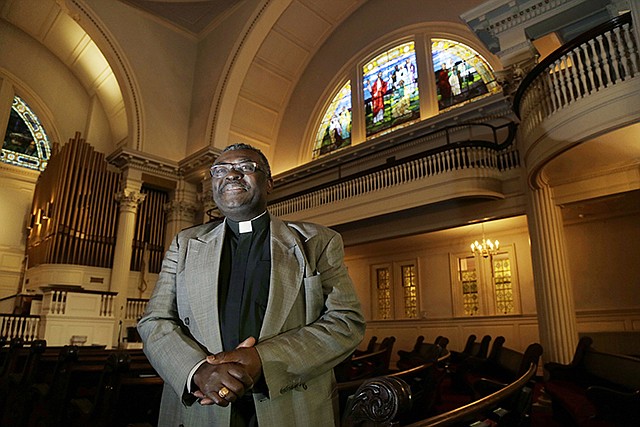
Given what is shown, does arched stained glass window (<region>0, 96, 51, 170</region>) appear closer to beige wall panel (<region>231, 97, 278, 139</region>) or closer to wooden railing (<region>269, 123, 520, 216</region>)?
beige wall panel (<region>231, 97, 278, 139</region>)

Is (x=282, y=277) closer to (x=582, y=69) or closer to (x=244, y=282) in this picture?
(x=244, y=282)

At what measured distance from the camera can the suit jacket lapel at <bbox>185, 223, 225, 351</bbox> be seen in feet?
4.14

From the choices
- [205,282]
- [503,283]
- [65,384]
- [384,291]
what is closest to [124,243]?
[384,291]

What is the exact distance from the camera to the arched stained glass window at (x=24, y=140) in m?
14.9

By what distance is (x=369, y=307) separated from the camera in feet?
38.5

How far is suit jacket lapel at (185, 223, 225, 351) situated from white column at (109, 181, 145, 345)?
10902mm

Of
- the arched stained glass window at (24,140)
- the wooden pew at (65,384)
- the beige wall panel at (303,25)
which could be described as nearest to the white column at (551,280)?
the wooden pew at (65,384)

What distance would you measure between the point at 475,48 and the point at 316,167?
4893 mm

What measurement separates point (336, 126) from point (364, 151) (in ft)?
6.79

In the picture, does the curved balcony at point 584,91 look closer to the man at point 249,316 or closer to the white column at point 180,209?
the man at point 249,316

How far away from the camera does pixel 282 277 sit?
1.30m

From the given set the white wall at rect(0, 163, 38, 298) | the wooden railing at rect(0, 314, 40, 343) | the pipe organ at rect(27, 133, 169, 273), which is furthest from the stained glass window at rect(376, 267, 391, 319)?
the white wall at rect(0, 163, 38, 298)

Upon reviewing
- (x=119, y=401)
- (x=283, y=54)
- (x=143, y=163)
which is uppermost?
(x=283, y=54)

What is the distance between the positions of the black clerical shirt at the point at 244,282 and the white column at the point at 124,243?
1091 centimetres
